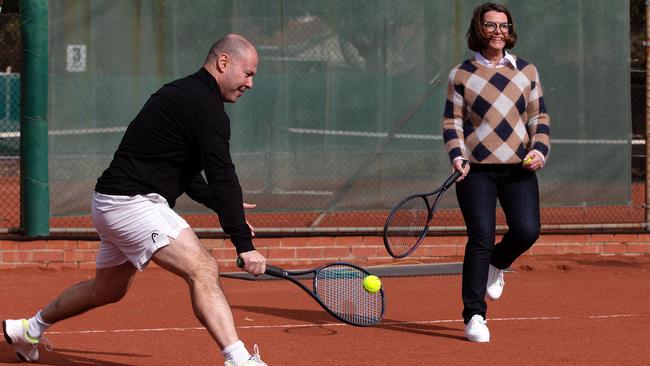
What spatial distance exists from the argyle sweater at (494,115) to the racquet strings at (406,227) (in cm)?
40

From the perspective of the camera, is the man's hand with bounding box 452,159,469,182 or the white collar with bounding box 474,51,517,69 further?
the white collar with bounding box 474,51,517,69

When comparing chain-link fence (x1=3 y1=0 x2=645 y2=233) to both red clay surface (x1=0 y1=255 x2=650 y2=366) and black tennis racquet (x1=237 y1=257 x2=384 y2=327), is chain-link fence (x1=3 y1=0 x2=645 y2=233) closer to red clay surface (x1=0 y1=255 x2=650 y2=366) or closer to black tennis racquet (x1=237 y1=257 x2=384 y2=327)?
red clay surface (x1=0 y1=255 x2=650 y2=366)

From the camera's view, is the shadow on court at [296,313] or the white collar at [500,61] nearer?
the white collar at [500,61]

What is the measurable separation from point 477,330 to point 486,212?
0.67 m

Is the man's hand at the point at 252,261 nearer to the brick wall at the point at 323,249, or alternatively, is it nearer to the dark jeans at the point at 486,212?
the dark jeans at the point at 486,212

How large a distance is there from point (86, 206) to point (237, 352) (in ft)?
17.4

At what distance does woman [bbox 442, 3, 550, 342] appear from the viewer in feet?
23.3

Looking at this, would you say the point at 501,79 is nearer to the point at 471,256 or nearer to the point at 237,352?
the point at 471,256

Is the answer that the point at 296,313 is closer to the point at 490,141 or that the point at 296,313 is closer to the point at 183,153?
the point at 490,141

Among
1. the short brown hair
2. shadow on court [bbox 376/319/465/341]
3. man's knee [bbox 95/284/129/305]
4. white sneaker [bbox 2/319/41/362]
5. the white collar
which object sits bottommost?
shadow on court [bbox 376/319/465/341]

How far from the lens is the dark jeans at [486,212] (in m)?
7.15

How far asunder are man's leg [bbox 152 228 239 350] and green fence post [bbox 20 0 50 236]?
15.9 ft

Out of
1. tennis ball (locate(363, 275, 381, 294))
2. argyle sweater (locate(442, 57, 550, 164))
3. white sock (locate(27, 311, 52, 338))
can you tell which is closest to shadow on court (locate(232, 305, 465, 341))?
tennis ball (locate(363, 275, 381, 294))

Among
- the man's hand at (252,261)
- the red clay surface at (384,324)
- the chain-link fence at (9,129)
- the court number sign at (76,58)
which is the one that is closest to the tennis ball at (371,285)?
the red clay surface at (384,324)
